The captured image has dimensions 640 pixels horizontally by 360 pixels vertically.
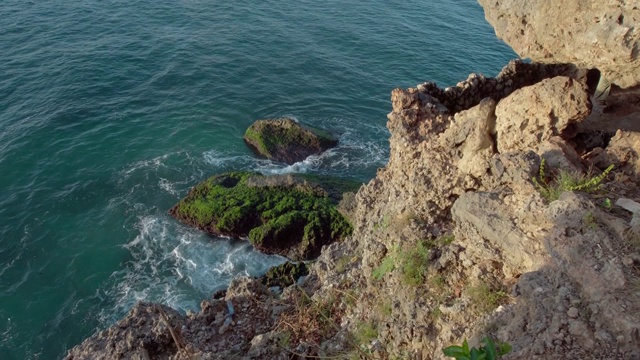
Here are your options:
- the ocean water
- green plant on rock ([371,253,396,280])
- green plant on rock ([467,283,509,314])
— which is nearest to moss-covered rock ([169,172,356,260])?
the ocean water

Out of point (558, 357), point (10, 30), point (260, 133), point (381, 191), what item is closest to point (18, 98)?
point (10, 30)

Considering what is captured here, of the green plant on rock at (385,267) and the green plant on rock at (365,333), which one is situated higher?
the green plant on rock at (385,267)

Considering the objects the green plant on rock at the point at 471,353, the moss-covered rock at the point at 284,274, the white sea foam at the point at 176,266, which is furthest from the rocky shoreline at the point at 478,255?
the white sea foam at the point at 176,266

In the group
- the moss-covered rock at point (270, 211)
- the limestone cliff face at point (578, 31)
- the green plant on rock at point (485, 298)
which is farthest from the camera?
the moss-covered rock at point (270, 211)

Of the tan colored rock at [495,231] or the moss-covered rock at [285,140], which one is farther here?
the moss-covered rock at [285,140]

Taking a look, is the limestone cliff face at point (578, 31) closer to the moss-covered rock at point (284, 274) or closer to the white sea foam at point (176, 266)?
the moss-covered rock at point (284, 274)

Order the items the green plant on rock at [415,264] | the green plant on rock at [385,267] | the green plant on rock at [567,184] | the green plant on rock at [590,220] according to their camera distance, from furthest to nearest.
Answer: the green plant on rock at [385,267]
the green plant on rock at [415,264]
the green plant on rock at [567,184]
the green plant on rock at [590,220]

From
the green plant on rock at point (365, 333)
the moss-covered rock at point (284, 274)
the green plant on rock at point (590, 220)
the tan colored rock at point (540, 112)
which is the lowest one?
the moss-covered rock at point (284, 274)
